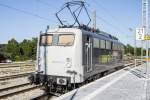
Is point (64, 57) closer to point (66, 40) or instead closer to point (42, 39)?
point (66, 40)

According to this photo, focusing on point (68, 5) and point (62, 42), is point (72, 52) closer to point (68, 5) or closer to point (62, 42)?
point (62, 42)

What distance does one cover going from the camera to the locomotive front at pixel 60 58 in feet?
42.1

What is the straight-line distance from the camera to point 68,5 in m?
14.9

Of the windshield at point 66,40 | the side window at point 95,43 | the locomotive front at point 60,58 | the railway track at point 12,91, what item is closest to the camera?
the railway track at point 12,91

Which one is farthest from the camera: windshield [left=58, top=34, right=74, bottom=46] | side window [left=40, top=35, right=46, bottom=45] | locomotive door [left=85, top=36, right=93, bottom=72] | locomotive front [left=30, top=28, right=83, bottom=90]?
side window [left=40, top=35, right=46, bottom=45]

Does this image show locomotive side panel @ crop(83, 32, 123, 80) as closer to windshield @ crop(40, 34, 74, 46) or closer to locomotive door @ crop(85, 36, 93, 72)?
locomotive door @ crop(85, 36, 93, 72)

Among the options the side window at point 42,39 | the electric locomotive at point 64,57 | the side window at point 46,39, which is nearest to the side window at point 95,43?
the electric locomotive at point 64,57

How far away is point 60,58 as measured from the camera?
43.3 feet

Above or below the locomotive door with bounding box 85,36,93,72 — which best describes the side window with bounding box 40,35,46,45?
above

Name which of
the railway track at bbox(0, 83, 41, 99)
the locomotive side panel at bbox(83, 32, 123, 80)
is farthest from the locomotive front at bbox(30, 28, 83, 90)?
the railway track at bbox(0, 83, 41, 99)

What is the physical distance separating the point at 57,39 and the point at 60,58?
1.03 meters

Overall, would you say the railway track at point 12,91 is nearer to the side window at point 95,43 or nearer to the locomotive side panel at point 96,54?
the locomotive side panel at point 96,54

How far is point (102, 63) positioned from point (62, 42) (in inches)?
182

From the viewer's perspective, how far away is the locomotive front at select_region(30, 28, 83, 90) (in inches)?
506
